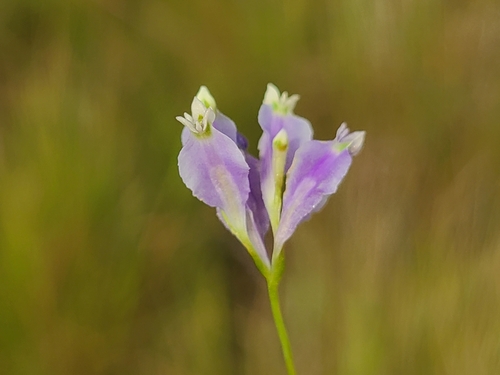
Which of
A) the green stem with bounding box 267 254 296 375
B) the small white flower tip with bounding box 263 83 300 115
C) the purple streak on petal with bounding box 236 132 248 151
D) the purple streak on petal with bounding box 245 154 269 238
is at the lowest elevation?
the green stem with bounding box 267 254 296 375

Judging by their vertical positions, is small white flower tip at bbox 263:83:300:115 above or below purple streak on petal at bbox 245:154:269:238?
above

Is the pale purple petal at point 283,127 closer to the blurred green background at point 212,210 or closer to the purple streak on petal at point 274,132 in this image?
the purple streak on petal at point 274,132

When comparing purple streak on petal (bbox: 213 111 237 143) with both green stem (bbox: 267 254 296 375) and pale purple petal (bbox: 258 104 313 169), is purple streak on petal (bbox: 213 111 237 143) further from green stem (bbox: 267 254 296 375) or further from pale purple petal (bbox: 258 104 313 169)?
green stem (bbox: 267 254 296 375)

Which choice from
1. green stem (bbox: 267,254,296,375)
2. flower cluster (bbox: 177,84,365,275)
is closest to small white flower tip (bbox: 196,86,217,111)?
flower cluster (bbox: 177,84,365,275)

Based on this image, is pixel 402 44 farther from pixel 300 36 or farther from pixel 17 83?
pixel 17 83

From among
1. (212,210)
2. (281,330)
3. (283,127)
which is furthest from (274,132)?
(212,210)

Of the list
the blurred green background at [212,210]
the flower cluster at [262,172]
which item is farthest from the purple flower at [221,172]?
the blurred green background at [212,210]

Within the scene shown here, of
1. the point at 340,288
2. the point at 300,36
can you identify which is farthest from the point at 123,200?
the point at 300,36
